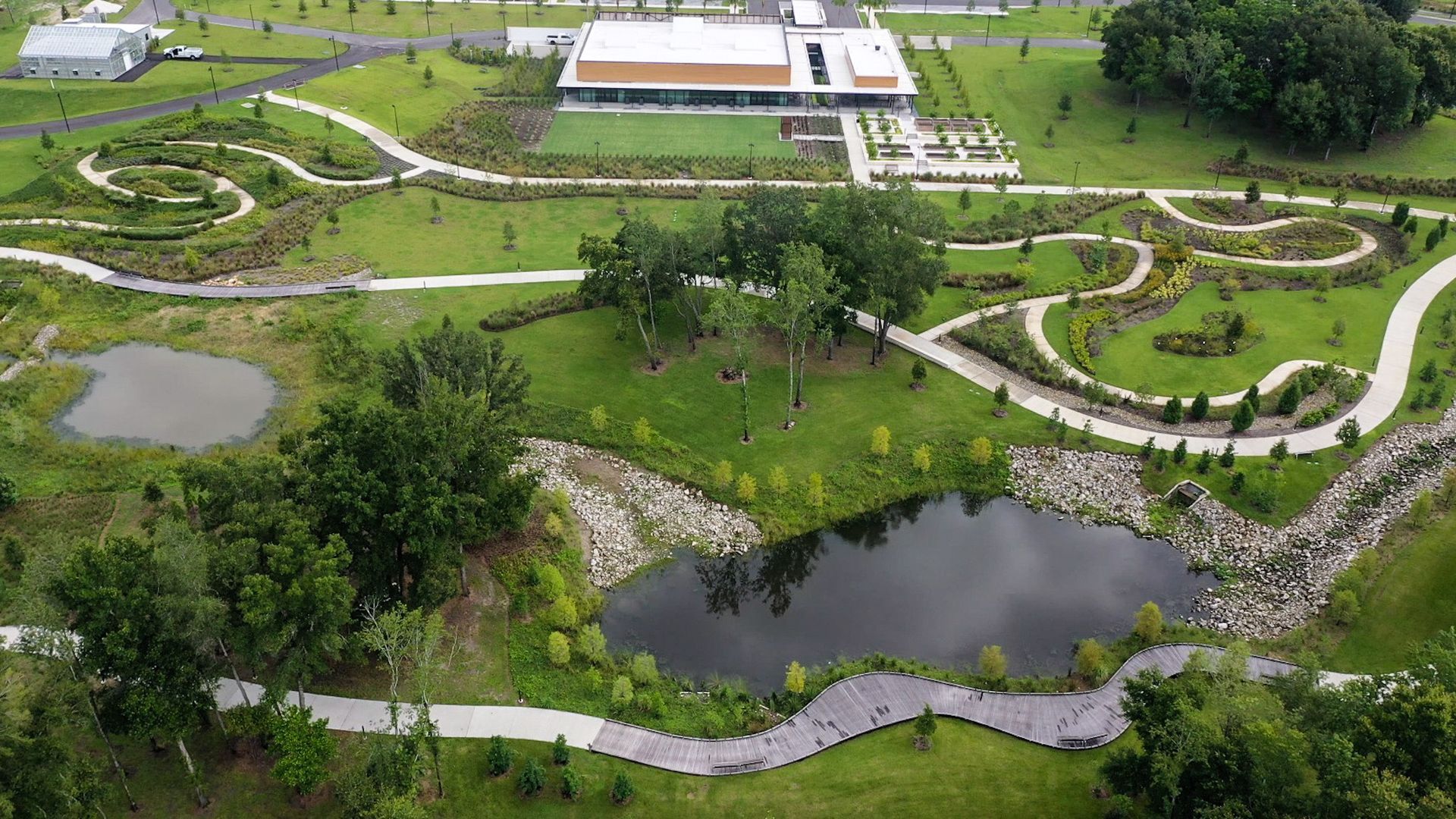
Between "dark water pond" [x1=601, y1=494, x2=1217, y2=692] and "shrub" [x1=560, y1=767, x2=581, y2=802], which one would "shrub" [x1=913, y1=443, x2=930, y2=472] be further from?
"shrub" [x1=560, y1=767, x2=581, y2=802]

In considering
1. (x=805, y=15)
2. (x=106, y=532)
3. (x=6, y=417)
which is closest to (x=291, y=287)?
(x=6, y=417)

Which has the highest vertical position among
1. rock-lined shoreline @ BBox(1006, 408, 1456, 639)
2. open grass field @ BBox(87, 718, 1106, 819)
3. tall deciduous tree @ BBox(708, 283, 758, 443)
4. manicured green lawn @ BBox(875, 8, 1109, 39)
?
manicured green lawn @ BBox(875, 8, 1109, 39)

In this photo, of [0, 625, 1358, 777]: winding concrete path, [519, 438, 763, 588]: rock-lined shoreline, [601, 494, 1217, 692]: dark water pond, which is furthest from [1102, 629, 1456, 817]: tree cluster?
[519, 438, 763, 588]: rock-lined shoreline

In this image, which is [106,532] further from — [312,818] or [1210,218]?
[1210,218]

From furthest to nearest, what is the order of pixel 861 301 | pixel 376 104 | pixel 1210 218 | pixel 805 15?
pixel 805 15 → pixel 376 104 → pixel 1210 218 → pixel 861 301

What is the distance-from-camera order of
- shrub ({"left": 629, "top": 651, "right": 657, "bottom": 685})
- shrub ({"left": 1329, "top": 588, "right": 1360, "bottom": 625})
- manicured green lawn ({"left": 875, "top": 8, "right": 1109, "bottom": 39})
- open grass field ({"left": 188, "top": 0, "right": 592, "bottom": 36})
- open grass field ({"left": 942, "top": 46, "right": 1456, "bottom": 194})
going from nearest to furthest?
shrub ({"left": 629, "top": 651, "right": 657, "bottom": 685}) < shrub ({"left": 1329, "top": 588, "right": 1360, "bottom": 625}) < open grass field ({"left": 942, "top": 46, "right": 1456, "bottom": 194}) < open grass field ({"left": 188, "top": 0, "right": 592, "bottom": 36}) < manicured green lawn ({"left": 875, "top": 8, "right": 1109, "bottom": 39})

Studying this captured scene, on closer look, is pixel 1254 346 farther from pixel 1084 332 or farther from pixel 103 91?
pixel 103 91

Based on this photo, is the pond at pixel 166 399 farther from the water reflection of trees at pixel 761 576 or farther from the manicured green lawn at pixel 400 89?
the manicured green lawn at pixel 400 89
